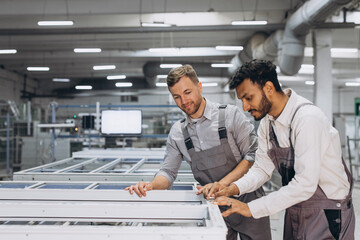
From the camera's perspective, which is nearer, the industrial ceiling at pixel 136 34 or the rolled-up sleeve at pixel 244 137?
the rolled-up sleeve at pixel 244 137

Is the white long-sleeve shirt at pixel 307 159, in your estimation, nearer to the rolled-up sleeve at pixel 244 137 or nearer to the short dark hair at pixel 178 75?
the rolled-up sleeve at pixel 244 137

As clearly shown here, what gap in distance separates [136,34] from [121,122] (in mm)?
5775

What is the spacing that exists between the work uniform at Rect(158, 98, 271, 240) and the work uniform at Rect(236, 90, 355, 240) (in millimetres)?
274

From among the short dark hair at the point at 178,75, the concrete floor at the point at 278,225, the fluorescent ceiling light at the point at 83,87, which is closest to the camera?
the short dark hair at the point at 178,75

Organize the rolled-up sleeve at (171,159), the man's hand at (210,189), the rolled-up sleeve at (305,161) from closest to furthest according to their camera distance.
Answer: the rolled-up sleeve at (305,161), the man's hand at (210,189), the rolled-up sleeve at (171,159)

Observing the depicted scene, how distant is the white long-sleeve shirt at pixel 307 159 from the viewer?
124 centimetres

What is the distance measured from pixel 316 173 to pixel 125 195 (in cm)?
88

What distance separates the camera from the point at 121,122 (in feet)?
16.0

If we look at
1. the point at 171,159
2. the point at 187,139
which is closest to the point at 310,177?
the point at 187,139

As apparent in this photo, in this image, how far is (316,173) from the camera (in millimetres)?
1239

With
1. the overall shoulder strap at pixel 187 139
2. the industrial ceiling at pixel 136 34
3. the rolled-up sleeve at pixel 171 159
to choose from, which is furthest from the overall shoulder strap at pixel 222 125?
the industrial ceiling at pixel 136 34

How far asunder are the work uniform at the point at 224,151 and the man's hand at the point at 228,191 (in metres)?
0.25

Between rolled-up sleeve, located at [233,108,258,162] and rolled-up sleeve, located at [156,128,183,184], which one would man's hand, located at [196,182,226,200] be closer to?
rolled-up sleeve, located at [233,108,258,162]

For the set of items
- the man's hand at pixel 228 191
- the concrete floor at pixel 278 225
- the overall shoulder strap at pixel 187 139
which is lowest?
the concrete floor at pixel 278 225
